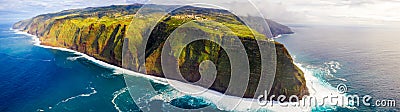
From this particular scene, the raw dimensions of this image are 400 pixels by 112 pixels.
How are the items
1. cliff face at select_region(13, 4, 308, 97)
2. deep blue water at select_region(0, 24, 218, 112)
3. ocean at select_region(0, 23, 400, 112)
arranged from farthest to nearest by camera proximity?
cliff face at select_region(13, 4, 308, 97) < ocean at select_region(0, 23, 400, 112) < deep blue water at select_region(0, 24, 218, 112)

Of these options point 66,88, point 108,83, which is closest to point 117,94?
point 108,83

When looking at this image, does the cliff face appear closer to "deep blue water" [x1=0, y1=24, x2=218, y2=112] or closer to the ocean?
the ocean

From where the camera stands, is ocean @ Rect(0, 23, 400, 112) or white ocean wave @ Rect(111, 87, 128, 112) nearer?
white ocean wave @ Rect(111, 87, 128, 112)

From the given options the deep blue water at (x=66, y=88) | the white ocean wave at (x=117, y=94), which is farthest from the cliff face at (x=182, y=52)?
the white ocean wave at (x=117, y=94)

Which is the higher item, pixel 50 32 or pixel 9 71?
pixel 50 32

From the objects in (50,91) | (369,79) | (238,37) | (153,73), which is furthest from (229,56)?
(50,91)

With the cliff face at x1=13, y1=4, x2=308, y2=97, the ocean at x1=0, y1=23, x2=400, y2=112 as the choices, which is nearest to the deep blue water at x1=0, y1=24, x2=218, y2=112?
the ocean at x1=0, y1=23, x2=400, y2=112

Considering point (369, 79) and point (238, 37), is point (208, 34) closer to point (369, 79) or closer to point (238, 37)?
point (238, 37)

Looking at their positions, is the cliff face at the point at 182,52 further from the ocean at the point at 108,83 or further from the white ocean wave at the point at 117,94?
the white ocean wave at the point at 117,94

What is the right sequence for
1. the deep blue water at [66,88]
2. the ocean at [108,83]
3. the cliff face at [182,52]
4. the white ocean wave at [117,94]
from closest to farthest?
1. the white ocean wave at [117,94]
2. the deep blue water at [66,88]
3. the ocean at [108,83]
4. the cliff face at [182,52]

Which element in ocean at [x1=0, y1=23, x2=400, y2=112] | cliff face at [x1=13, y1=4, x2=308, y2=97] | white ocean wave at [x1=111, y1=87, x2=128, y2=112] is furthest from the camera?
cliff face at [x1=13, y1=4, x2=308, y2=97]

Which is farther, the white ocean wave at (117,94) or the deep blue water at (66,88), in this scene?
the deep blue water at (66,88)
